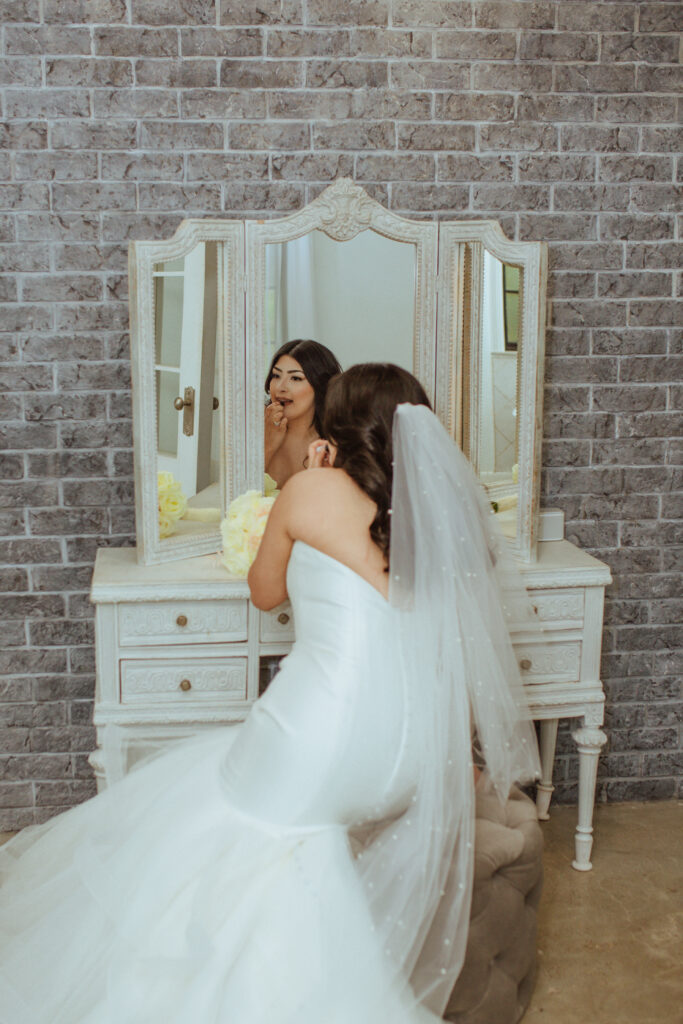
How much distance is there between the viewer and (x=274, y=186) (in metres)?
2.84

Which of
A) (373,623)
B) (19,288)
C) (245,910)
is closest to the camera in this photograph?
(245,910)

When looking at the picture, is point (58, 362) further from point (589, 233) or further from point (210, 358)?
point (589, 233)

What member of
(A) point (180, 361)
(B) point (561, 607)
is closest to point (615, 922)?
(B) point (561, 607)

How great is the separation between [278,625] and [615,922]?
3.82 feet

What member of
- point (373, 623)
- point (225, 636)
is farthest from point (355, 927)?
point (225, 636)

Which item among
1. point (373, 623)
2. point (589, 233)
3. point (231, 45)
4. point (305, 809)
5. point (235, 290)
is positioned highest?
point (231, 45)

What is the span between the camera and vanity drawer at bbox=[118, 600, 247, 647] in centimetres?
258

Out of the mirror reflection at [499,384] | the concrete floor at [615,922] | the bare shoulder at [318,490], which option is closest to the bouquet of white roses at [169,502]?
the bare shoulder at [318,490]

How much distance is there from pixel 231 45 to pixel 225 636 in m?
1.58

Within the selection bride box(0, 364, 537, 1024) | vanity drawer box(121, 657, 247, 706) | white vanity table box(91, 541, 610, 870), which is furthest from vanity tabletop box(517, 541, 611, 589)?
vanity drawer box(121, 657, 247, 706)

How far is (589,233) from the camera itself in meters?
3.00

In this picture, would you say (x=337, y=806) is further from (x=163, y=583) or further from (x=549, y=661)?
(x=549, y=661)

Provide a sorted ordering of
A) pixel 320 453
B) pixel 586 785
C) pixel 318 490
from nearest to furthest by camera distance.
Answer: pixel 318 490 → pixel 320 453 → pixel 586 785

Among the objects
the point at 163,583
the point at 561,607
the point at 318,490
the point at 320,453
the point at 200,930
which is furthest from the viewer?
the point at 561,607
